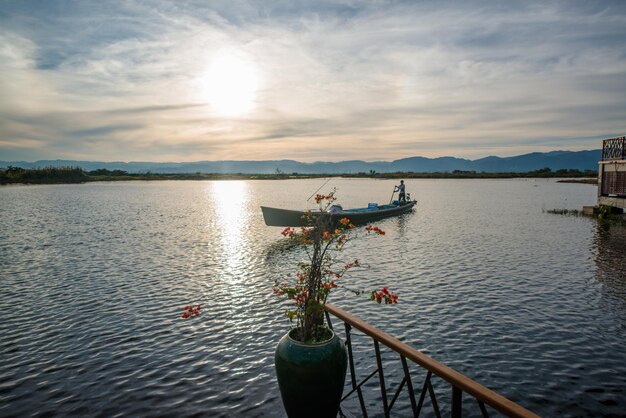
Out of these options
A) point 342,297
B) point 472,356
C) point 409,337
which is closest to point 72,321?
point 342,297

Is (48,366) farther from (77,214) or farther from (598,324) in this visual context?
(77,214)

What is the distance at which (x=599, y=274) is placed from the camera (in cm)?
2047

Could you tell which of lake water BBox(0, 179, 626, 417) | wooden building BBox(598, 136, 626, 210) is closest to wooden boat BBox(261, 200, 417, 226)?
lake water BBox(0, 179, 626, 417)

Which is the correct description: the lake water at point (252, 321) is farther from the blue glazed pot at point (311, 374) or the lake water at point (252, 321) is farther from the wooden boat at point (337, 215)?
the wooden boat at point (337, 215)

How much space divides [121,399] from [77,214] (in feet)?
157

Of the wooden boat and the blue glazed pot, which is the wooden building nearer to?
the wooden boat

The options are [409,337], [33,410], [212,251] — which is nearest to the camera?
[33,410]

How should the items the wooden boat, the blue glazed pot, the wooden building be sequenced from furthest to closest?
the wooden building < the wooden boat < the blue glazed pot

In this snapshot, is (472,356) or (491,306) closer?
(472,356)

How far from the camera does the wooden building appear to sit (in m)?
39.6

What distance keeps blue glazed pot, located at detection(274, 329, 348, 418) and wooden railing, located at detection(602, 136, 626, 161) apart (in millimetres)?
44744

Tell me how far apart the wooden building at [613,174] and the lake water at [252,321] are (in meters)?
13.9

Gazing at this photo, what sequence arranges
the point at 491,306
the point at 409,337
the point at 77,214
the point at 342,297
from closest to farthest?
the point at 409,337 < the point at 491,306 < the point at 342,297 < the point at 77,214

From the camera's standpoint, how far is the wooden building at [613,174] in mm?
39625
